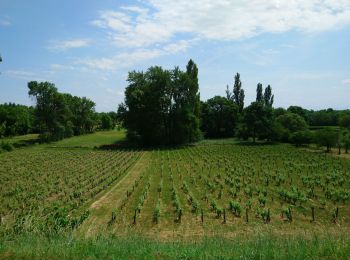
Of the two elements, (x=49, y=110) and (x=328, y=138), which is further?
→ (x=49, y=110)

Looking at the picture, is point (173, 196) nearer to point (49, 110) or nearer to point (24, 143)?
point (24, 143)

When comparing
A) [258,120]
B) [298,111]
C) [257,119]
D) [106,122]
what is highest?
[298,111]

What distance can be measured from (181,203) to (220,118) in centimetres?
7237

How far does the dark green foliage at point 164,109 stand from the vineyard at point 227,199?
29.8 metres

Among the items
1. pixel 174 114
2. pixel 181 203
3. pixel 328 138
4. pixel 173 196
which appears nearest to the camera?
pixel 181 203

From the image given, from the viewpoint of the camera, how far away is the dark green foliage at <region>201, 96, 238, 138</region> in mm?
92375

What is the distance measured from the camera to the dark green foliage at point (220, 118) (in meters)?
92.4

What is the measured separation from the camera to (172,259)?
23.1ft

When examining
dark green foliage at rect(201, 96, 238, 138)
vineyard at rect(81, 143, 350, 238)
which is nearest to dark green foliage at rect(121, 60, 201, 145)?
dark green foliage at rect(201, 96, 238, 138)

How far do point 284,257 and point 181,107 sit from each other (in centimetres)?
6391

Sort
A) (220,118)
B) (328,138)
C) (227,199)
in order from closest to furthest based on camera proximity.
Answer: (227,199) → (328,138) → (220,118)

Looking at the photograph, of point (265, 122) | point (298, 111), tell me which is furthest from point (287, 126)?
point (298, 111)

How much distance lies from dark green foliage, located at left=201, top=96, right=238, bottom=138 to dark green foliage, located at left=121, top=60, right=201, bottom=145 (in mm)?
21356

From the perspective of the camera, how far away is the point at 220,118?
93438mm
